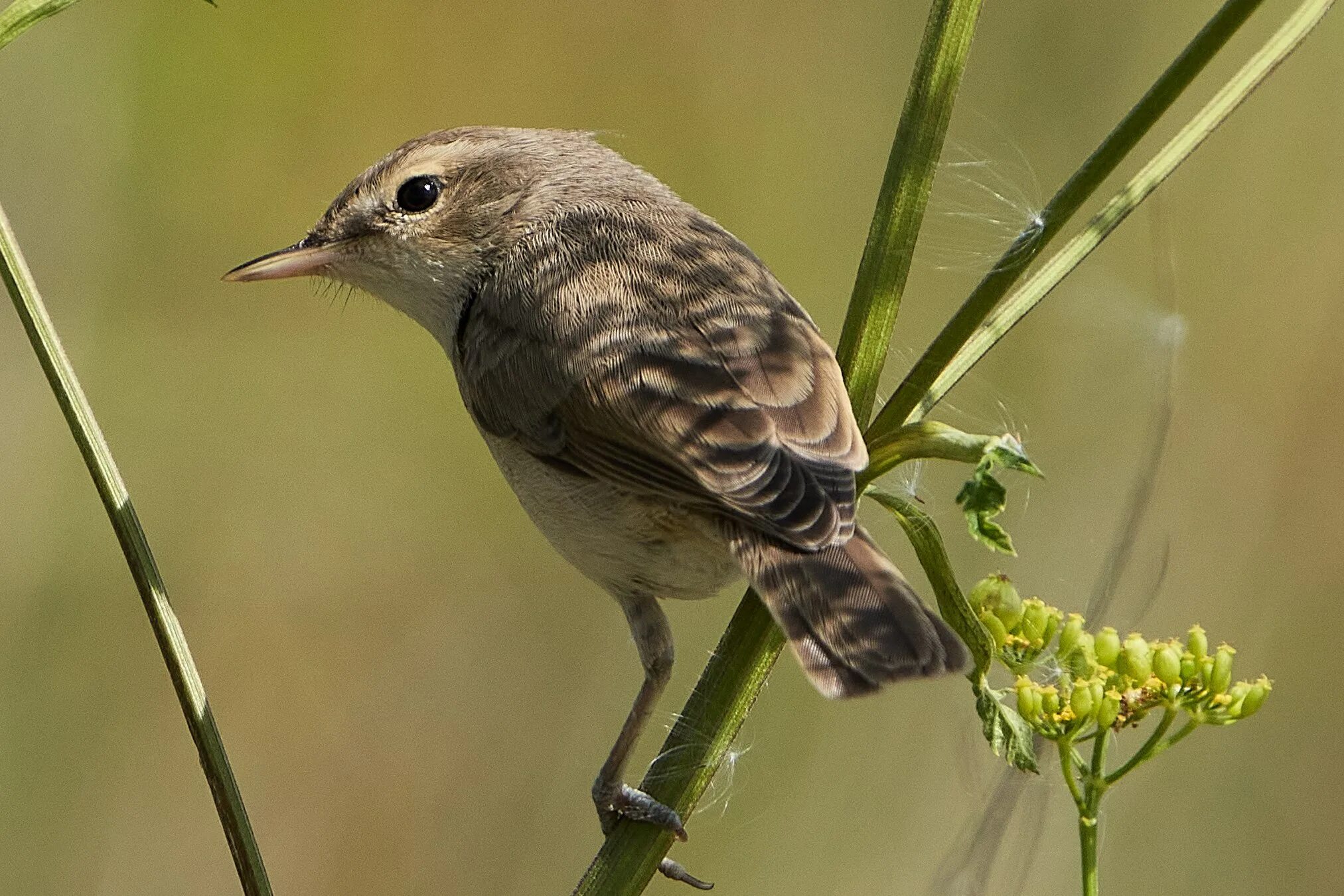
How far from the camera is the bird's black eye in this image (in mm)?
3795

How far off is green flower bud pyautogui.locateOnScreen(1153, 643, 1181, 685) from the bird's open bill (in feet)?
7.18

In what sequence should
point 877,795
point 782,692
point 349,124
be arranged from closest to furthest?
point 877,795
point 782,692
point 349,124

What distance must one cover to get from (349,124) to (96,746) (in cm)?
253

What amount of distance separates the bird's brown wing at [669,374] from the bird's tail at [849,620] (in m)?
0.06

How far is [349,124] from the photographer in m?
5.95

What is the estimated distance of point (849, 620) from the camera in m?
2.58

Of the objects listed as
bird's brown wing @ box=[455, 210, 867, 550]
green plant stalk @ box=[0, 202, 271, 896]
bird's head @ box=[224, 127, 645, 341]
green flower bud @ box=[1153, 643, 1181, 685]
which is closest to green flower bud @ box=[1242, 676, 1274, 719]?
green flower bud @ box=[1153, 643, 1181, 685]

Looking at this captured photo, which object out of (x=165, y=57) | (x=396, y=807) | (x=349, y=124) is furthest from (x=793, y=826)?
(x=165, y=57)

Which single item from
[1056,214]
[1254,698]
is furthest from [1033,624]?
[1056,214]

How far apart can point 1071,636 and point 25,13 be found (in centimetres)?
175

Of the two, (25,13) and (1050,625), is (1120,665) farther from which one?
(25,13)

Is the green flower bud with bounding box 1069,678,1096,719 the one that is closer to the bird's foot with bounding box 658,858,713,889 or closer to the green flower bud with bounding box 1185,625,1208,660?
the green flower bud with bounding box 1185,625,1208,660

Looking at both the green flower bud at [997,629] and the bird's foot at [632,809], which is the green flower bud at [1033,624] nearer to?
the green flower bud at [997,629]

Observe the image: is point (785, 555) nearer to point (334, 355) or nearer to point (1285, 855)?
point (1285, 855)
